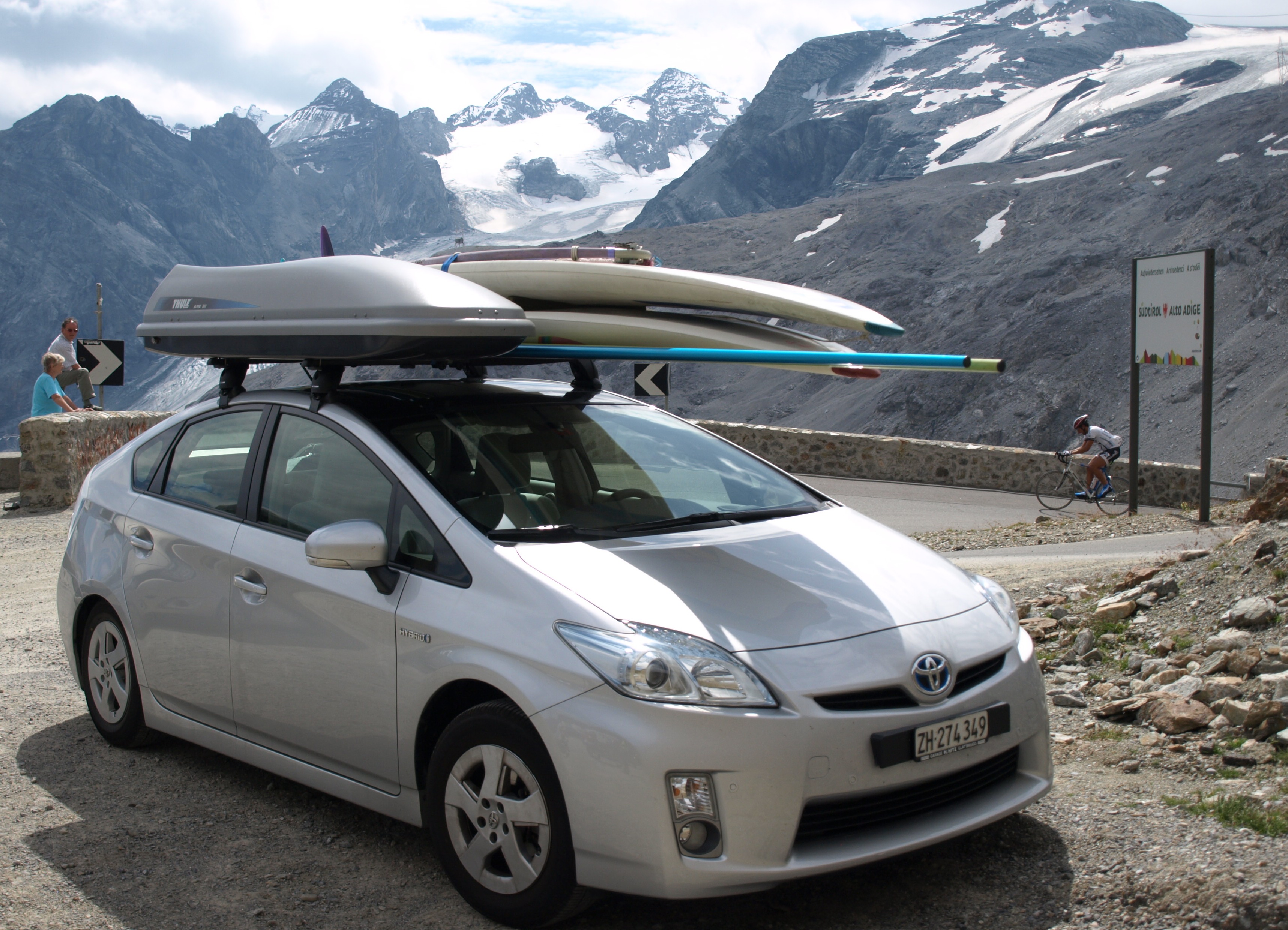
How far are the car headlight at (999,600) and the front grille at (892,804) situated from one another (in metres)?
0.46

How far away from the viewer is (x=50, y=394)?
1395 centimetres

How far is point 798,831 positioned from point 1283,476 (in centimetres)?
753

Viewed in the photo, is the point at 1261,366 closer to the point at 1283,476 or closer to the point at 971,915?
the point at 1283,476

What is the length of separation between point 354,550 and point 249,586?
77 centimetres

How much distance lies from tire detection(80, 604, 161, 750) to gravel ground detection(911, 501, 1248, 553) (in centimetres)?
784

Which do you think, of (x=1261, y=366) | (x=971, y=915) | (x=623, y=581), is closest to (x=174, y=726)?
(x=623, y=581)

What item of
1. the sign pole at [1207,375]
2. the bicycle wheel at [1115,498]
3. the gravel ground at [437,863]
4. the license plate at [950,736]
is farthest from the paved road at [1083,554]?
the bicycle wheel at [1115,498]

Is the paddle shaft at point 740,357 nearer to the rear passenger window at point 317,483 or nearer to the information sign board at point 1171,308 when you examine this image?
the rear passenger window at point 317,483

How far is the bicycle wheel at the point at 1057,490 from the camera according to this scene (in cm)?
1817

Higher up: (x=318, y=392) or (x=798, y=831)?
(x=318, y=392)

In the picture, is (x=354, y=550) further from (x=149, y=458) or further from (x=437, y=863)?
(x=149, y=458)

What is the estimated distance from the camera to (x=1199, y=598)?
587cm

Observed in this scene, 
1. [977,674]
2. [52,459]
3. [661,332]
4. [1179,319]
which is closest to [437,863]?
[977,674]

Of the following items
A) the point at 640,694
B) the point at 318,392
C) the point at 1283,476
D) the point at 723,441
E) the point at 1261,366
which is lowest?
the point at 1261,366
